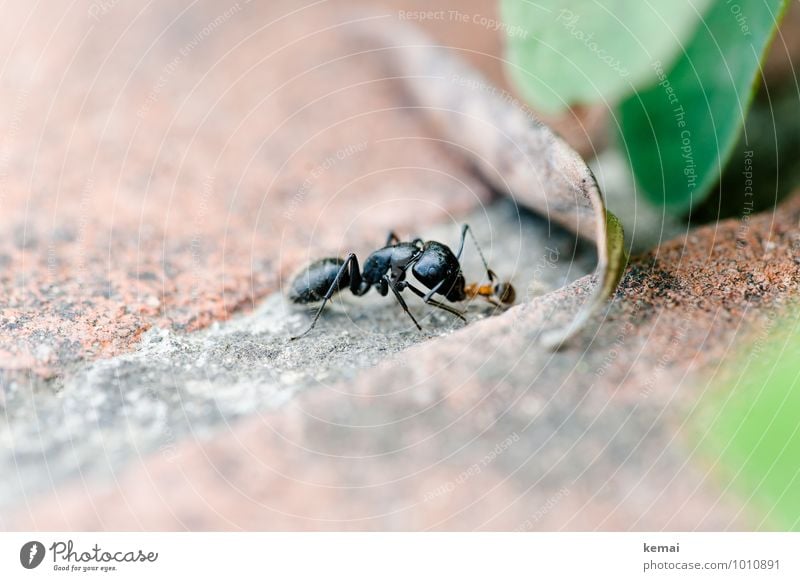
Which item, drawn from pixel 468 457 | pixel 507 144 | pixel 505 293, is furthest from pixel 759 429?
pixel 507 144

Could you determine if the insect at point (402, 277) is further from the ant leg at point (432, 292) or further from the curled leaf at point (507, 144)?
the curled leaf at point (507, 144)

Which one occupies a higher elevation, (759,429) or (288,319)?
(288,319)

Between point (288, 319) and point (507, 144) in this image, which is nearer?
point (288, 319)

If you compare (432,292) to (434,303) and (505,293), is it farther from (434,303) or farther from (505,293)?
(505,293)

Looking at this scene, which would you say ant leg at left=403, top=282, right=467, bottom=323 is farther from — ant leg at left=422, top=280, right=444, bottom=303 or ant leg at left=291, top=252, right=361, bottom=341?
ant leg at left=291, top=252, right=361, bottom=341
